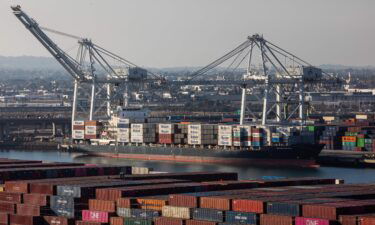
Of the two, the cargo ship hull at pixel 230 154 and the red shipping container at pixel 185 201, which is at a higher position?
the cargo ship hull at pixel 230 154

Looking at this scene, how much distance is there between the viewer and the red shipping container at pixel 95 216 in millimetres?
33875

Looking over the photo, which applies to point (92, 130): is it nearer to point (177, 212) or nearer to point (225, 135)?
point (225, 135)

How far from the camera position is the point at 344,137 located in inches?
2990

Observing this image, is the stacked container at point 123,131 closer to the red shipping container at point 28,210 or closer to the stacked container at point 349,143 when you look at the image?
the stacked container at point 349,143

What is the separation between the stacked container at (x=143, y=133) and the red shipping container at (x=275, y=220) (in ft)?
155

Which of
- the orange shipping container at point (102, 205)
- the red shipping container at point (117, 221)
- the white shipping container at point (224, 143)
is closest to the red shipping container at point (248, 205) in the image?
the red shipping container at point (117, 221)

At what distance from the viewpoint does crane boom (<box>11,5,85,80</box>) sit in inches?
3034

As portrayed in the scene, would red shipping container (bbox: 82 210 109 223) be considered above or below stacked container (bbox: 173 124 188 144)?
below

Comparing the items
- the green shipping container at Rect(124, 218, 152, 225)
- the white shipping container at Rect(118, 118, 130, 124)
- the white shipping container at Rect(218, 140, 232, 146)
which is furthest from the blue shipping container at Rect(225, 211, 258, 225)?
the white shipping container at Rect(118, 118, 130, 124)

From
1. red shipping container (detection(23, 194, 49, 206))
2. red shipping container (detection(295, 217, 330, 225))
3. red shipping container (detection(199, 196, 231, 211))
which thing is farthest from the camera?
red shipping container (detection(23, 194, 49, 206))

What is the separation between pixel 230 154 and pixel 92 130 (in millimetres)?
13204

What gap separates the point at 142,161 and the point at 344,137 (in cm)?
1265

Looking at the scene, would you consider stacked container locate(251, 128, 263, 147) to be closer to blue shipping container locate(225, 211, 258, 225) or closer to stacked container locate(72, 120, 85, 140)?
stacked container locate(72, 120, 85, 140)

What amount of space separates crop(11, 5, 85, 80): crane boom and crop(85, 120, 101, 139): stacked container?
3.69 meters
